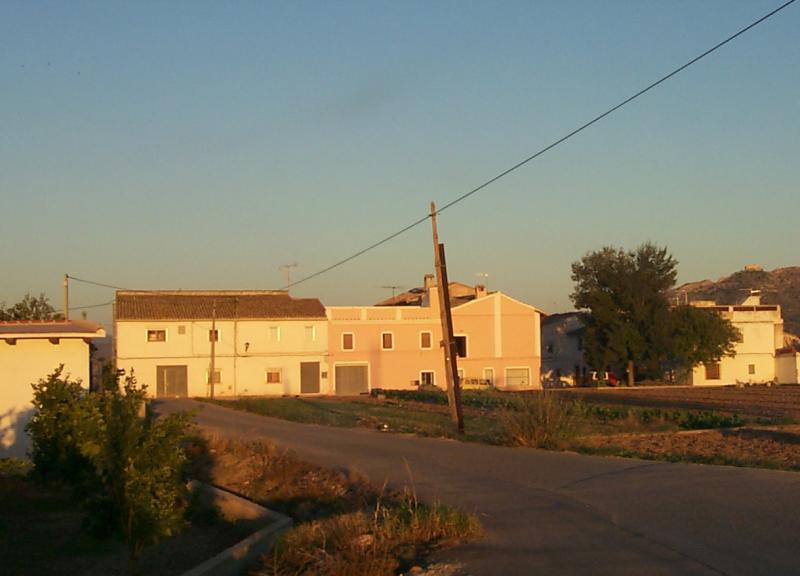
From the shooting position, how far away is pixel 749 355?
283 ft

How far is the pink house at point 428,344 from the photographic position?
72.7 m

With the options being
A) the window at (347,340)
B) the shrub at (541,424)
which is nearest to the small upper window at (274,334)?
the window at (347,340)

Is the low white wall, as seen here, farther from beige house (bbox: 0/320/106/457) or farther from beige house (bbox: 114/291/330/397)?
beige house (bbox: 114/291/330/397)

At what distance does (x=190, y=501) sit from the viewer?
42.7 ft

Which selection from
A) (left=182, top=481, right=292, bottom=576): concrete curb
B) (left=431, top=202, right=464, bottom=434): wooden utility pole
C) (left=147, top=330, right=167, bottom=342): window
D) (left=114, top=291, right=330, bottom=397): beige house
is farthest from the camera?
(left=147, top=330, right=167, bottom=342): window

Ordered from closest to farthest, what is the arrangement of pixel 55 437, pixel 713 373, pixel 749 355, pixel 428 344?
pixel 55 437 → pixel 428 344 → pixel 713 373 → pixel 749 355

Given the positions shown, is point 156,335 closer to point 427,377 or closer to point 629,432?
point 427,377

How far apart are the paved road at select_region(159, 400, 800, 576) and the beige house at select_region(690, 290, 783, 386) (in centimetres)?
6946

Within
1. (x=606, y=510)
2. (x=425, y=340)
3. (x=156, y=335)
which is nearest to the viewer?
(x=606, y=510)

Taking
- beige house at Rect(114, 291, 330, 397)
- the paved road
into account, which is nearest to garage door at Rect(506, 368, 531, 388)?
beige house at Rect(114, 291, 330, 397)

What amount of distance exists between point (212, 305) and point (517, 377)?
2457cm

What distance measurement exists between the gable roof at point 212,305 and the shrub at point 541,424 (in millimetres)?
48537

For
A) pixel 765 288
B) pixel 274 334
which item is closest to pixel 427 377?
pixel 274 334

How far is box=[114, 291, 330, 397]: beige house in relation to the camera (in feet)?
225
